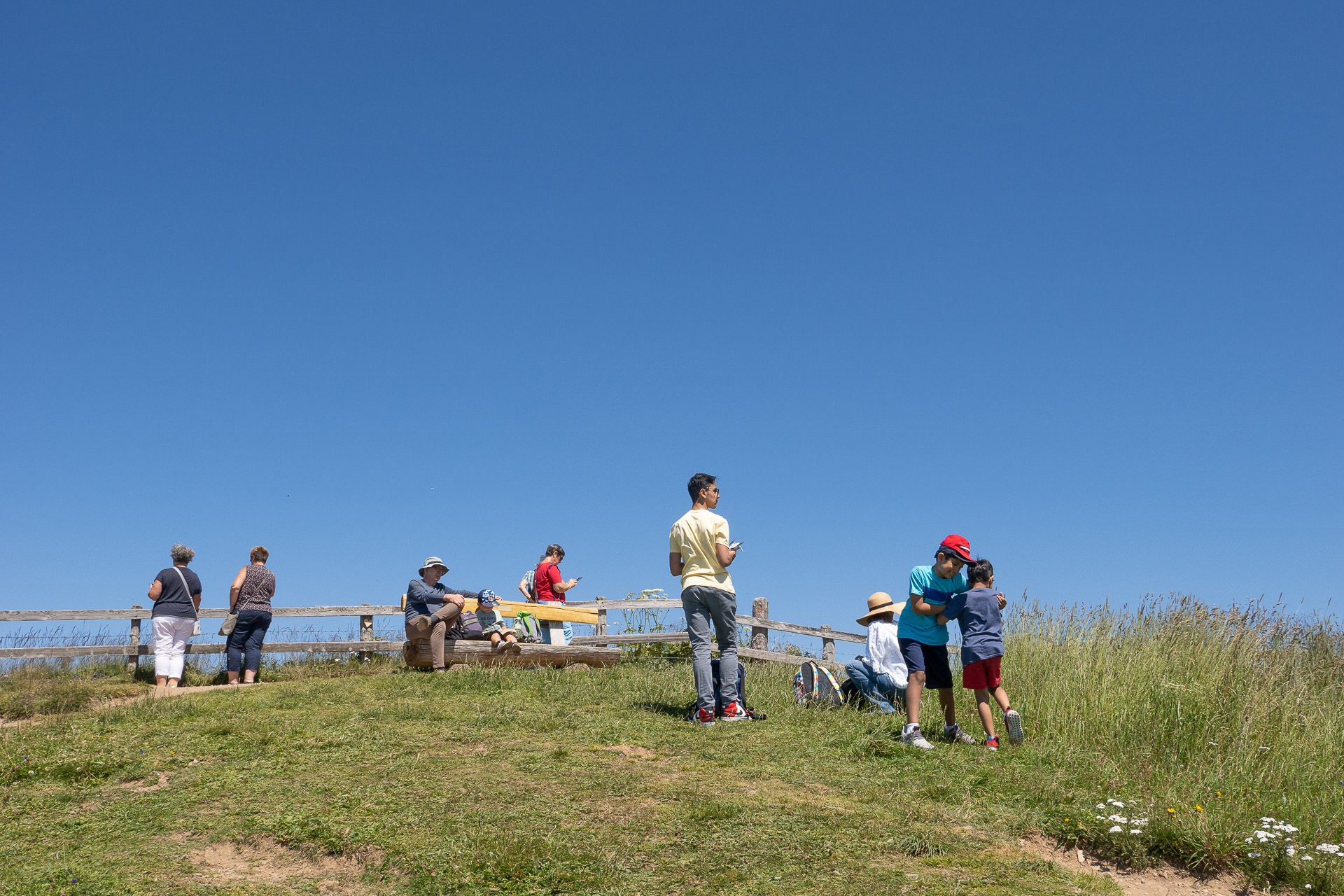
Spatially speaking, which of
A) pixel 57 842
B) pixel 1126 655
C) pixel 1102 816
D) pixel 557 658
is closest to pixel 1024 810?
pixel 1102 816

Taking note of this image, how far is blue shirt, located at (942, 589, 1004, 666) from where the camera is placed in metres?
7.57

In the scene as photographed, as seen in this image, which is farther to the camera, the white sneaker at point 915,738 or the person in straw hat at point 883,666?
the person in straw hat at point 883,666

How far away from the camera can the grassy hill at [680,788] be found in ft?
17.8

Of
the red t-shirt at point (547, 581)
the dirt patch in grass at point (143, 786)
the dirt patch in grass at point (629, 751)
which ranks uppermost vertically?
the red t-shirt at point (547, 581)

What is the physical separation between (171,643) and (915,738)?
10.1 m

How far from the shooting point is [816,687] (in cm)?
977

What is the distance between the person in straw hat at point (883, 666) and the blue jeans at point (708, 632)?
4.74 feet

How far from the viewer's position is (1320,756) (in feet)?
26.0

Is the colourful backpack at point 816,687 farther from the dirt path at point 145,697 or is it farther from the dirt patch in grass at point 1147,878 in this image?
the dirt path at point 145,697

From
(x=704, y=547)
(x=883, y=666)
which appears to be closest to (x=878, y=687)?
(x=883, y=666)

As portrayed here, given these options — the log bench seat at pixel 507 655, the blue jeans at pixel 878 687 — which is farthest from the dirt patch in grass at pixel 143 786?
the blue jeans at pixel 878 687

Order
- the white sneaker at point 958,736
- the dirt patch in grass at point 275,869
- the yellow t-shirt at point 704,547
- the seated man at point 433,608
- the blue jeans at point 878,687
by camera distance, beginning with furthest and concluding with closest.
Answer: the seated man at point 433,608 → the blue jeans at point 878,687 → the yellow t-shirt at point 704,547 → the white sneaker at point 958,736 → the dirt patch in grass at point 275,869

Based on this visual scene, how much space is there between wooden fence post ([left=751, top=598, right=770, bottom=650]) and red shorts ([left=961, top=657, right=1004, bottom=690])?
8677mm

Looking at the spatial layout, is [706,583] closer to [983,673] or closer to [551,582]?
[983,673]
